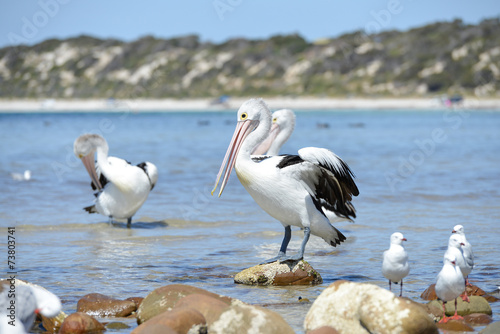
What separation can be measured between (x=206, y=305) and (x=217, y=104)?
2044 inches

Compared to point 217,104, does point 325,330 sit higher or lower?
lower

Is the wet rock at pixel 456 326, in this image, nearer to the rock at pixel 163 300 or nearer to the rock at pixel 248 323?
the rock at pixel 248 323

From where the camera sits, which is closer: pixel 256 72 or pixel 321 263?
pixel 321 263

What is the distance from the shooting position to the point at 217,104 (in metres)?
55.8

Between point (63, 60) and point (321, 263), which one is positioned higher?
point (63, 60)

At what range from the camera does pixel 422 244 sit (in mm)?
7164

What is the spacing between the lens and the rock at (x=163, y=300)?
4.51 meters

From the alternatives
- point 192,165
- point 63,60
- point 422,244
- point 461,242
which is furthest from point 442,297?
point 63,60

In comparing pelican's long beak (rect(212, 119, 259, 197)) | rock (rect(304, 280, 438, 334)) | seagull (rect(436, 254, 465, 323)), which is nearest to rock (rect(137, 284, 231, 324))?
rock (rect(304, 280, 438, 334))

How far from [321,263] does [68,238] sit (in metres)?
3.01

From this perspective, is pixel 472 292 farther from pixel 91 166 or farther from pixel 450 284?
pixel 91 166

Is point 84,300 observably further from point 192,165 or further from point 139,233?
point 192,165

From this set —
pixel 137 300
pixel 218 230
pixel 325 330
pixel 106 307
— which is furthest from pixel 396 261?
pixel 218 230

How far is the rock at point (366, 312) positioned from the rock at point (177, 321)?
0.71 m
